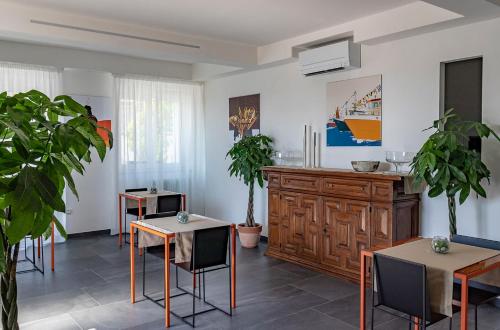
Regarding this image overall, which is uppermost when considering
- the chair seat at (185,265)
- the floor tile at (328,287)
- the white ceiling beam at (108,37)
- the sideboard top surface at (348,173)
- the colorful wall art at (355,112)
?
the white ceiling beam at (108,37)

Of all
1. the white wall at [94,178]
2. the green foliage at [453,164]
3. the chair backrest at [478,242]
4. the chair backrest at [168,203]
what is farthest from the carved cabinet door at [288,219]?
the white wall at [94,178]

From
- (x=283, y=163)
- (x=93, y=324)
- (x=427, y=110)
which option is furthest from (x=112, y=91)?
(x=427, y=110)

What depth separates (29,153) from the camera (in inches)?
47.5

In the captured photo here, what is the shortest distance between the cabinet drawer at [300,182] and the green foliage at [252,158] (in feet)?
2.19

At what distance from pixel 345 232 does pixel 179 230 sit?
1994mm

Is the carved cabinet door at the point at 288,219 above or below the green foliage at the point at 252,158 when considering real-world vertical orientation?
below

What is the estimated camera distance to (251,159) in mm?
6211

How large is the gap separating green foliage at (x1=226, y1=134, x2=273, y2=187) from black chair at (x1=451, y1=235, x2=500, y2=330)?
3.22 metres

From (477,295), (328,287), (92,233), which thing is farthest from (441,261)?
(92,233)

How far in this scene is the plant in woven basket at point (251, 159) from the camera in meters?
6.24

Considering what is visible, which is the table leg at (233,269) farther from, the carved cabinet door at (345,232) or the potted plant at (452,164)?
the potted plant at (452,164)

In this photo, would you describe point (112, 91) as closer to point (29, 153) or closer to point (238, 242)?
point (238, 242)

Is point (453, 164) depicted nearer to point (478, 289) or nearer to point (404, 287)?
point (478, 289)

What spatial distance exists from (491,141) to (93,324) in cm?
399
